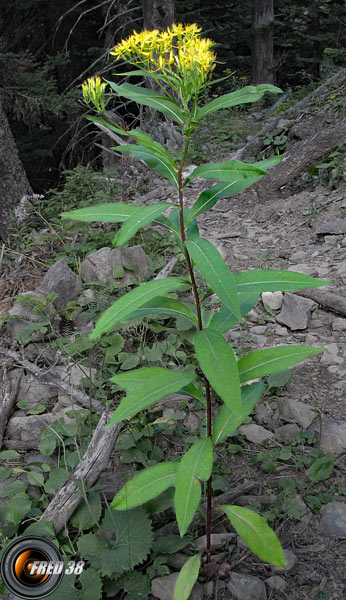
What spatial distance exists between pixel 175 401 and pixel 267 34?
11597 millimetres

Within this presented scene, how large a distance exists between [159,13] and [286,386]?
670 centimetres

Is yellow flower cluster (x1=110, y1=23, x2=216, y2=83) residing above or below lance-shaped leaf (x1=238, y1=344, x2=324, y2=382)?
above

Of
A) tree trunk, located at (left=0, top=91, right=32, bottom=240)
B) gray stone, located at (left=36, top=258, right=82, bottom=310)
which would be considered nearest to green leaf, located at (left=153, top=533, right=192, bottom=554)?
gray stone, located at (left=36, top=258, right=82, bottom=310)

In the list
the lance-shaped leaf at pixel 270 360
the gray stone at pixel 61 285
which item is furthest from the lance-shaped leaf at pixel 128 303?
the gray stone at pixel 61 285

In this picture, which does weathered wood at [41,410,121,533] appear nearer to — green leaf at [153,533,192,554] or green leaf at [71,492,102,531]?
green leaf at [71,492,102,531]

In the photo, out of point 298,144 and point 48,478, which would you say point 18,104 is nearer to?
point 298,144

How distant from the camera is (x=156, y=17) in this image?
24.5ft

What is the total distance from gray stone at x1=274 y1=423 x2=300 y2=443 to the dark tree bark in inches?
269

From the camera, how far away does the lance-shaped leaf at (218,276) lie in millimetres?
1410

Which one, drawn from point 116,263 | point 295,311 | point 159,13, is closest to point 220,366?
point 295,311

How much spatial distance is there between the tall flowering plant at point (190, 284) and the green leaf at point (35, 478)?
67 cm

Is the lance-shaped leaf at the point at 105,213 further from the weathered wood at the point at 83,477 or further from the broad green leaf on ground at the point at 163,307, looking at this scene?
the weathered wood at the point at 83,477

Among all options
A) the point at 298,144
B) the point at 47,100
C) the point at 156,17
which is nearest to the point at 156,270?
the point at 298,144

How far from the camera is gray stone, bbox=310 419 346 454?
2439mm
